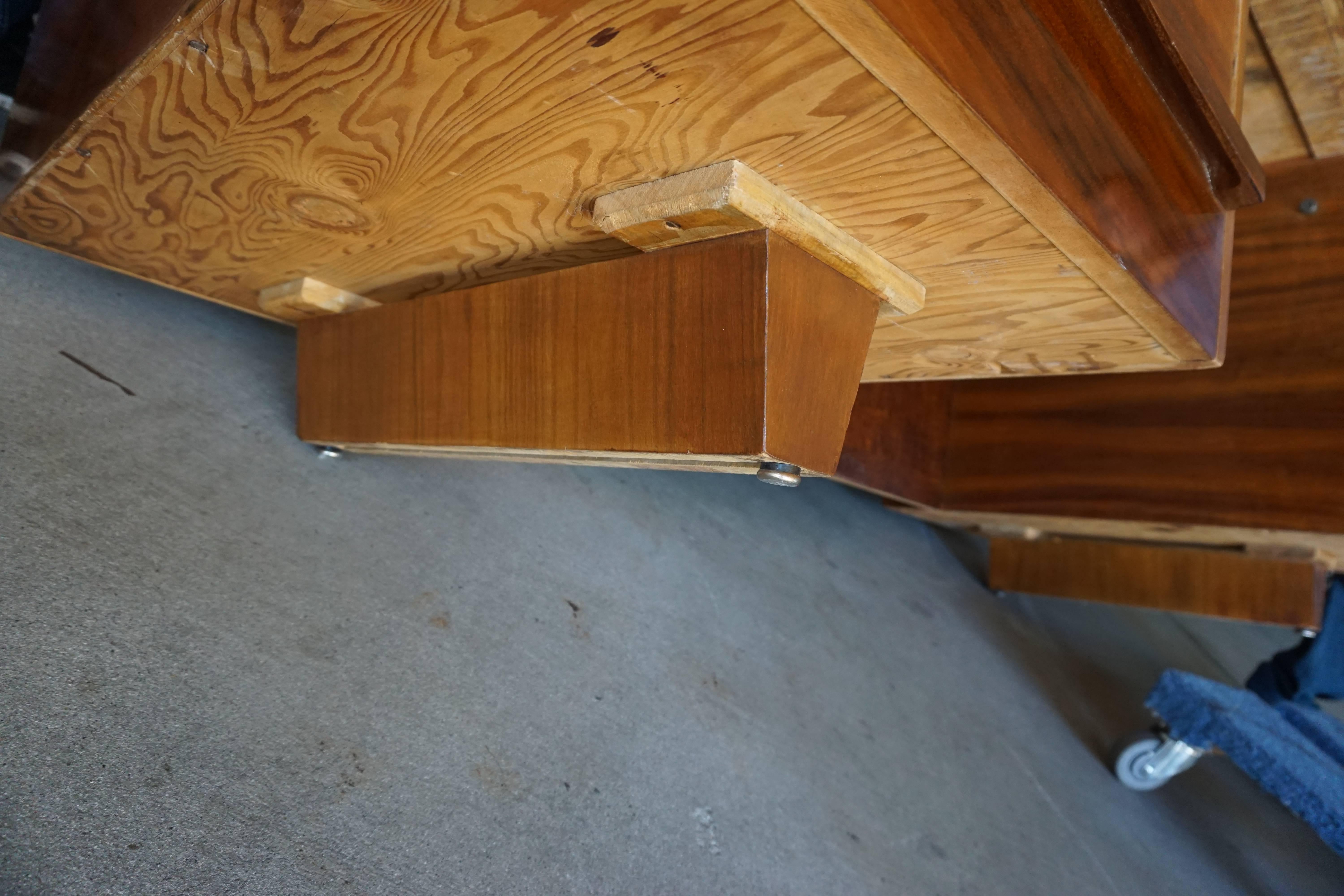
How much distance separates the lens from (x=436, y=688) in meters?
0.93

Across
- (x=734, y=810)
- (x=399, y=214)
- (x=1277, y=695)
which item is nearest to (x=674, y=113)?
(x=399, y=214)

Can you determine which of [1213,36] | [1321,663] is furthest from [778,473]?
[1321,663]

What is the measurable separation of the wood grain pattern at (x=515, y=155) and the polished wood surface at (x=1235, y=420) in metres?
0.73

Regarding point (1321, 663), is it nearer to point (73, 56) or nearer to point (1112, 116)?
point (1112, 116)

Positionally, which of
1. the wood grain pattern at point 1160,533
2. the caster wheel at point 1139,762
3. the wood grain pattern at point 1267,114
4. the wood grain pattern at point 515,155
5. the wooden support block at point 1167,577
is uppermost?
the wood grain pattern at point 1267,114

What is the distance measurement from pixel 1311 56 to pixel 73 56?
5.00 ft

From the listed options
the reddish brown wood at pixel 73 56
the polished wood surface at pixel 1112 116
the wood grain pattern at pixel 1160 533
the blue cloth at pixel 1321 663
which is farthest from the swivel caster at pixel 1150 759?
the reddish brown wood at pixel 73 56

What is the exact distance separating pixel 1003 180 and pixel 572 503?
3.16ft

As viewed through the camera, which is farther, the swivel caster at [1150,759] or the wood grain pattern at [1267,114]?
the swivel caster at [1150,759]

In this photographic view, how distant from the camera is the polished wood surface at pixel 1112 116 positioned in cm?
45

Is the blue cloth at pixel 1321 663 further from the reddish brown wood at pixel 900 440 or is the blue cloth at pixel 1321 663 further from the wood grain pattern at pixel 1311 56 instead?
the wood grain pattern at pixel 1311 56

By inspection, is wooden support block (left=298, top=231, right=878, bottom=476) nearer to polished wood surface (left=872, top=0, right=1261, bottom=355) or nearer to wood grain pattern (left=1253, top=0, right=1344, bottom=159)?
polished wood surface (left=872, top=0, right=1261, bottom=355)

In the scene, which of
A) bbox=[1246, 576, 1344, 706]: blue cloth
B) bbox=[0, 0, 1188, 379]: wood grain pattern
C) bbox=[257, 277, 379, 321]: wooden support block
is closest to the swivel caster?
bbox=[1246, 576, 1344, 706]: blue cloth

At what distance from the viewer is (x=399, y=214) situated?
0.77 metres
